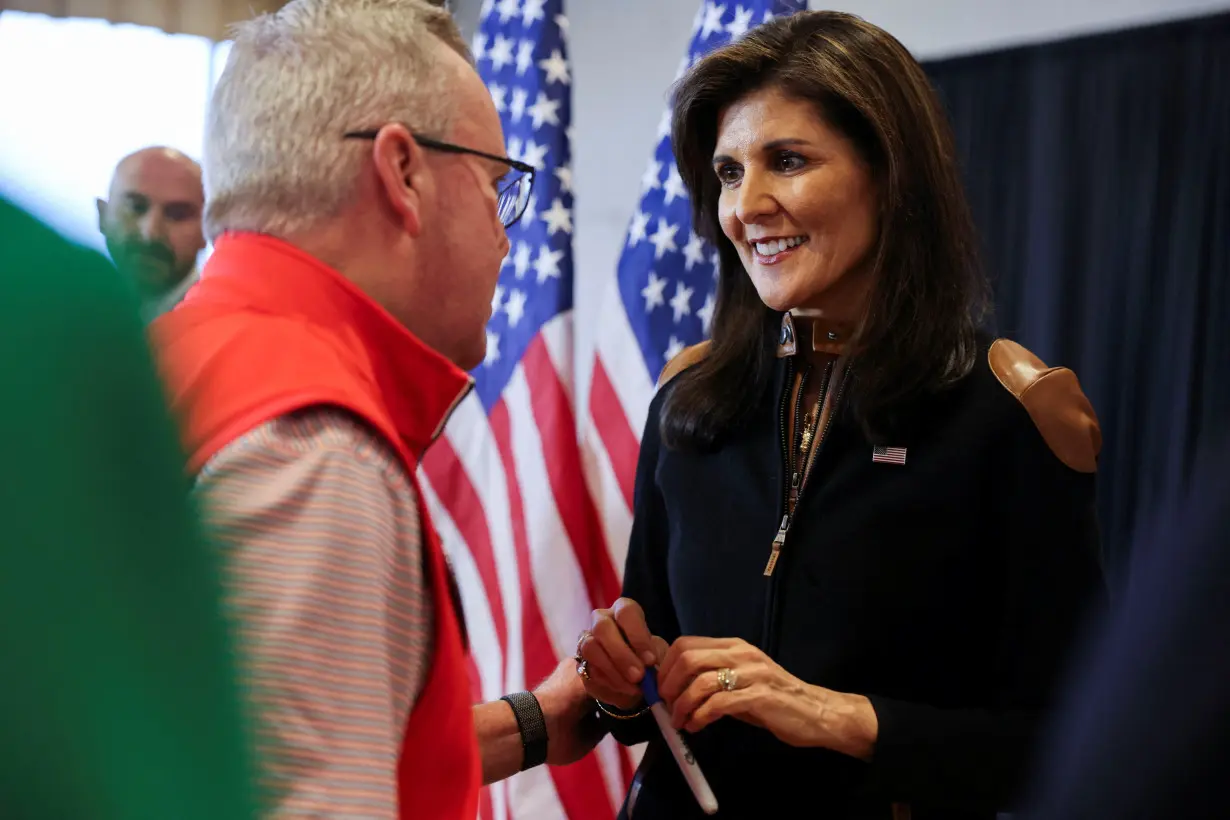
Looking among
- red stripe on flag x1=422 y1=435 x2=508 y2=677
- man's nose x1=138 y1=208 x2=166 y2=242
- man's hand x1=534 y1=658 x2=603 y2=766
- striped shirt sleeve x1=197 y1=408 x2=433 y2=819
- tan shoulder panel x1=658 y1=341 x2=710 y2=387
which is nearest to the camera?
striped shirt sleeve x1=197 y1=408 x2=433 y2=819

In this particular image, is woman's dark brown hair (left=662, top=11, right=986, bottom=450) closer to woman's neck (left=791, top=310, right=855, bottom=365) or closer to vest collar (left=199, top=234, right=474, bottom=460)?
woman's neck (left=791, top=310, right=855, bottom=365)

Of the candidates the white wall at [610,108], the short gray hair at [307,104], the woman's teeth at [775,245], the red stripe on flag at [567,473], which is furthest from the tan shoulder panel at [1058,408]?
the white wall at [610,108]

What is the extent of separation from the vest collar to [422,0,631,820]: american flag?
1.58 meters

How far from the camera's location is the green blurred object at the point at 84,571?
25 cm

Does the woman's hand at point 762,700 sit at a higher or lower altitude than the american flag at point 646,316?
lower

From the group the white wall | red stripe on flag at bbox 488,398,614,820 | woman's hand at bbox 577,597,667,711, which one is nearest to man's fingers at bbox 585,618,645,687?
woman's hand at bbox 577,597,667,711

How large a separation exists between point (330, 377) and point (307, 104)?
0.98 ft

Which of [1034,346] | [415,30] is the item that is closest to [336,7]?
[415,30]

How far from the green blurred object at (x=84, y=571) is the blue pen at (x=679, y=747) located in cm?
106

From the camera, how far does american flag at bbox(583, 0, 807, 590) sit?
2.50 m

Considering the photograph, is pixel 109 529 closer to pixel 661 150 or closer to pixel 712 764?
pixel 712 764

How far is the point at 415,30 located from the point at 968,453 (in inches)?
31.0

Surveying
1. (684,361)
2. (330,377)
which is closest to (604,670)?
(684,361)

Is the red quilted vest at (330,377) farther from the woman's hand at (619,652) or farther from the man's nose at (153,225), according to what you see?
the man's nose at (153,225)
